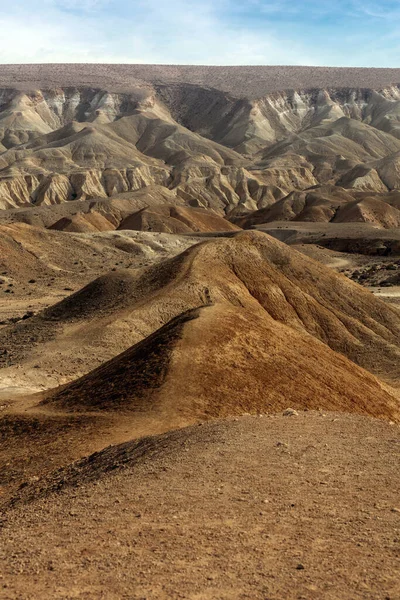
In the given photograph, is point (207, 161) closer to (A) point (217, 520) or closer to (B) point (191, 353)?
(B) point (191, 353)

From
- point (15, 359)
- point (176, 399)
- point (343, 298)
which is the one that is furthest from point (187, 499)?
point (343, 298)

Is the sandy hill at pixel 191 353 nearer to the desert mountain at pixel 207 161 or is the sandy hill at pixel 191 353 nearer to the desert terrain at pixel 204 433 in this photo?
the desert terrain at pixel 204 433

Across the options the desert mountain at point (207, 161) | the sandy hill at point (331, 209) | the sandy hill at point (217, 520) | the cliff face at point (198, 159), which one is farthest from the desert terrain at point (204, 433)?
the cliff face at point (198, 159)

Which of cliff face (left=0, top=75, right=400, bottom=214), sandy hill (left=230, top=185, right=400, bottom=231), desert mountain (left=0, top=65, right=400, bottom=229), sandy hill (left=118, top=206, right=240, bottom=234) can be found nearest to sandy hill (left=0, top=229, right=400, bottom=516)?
desert mountain (left=0, top=65, right=400, bottom=229)

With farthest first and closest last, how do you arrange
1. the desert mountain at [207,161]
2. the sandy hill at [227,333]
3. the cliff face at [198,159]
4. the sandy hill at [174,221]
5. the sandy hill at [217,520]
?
the cliff face at [198,159], the desert mountain at [207,161], the sandy hill at [174,221], the sandy hill at [227,333], the sandy hill at [217,520]

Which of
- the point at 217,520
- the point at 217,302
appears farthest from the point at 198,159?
the point at 217,520

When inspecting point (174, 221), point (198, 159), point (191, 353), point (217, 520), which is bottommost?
point (174, 221)

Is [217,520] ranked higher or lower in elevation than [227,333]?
higher

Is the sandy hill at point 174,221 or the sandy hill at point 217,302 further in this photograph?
the sandy hill at point 174,221
